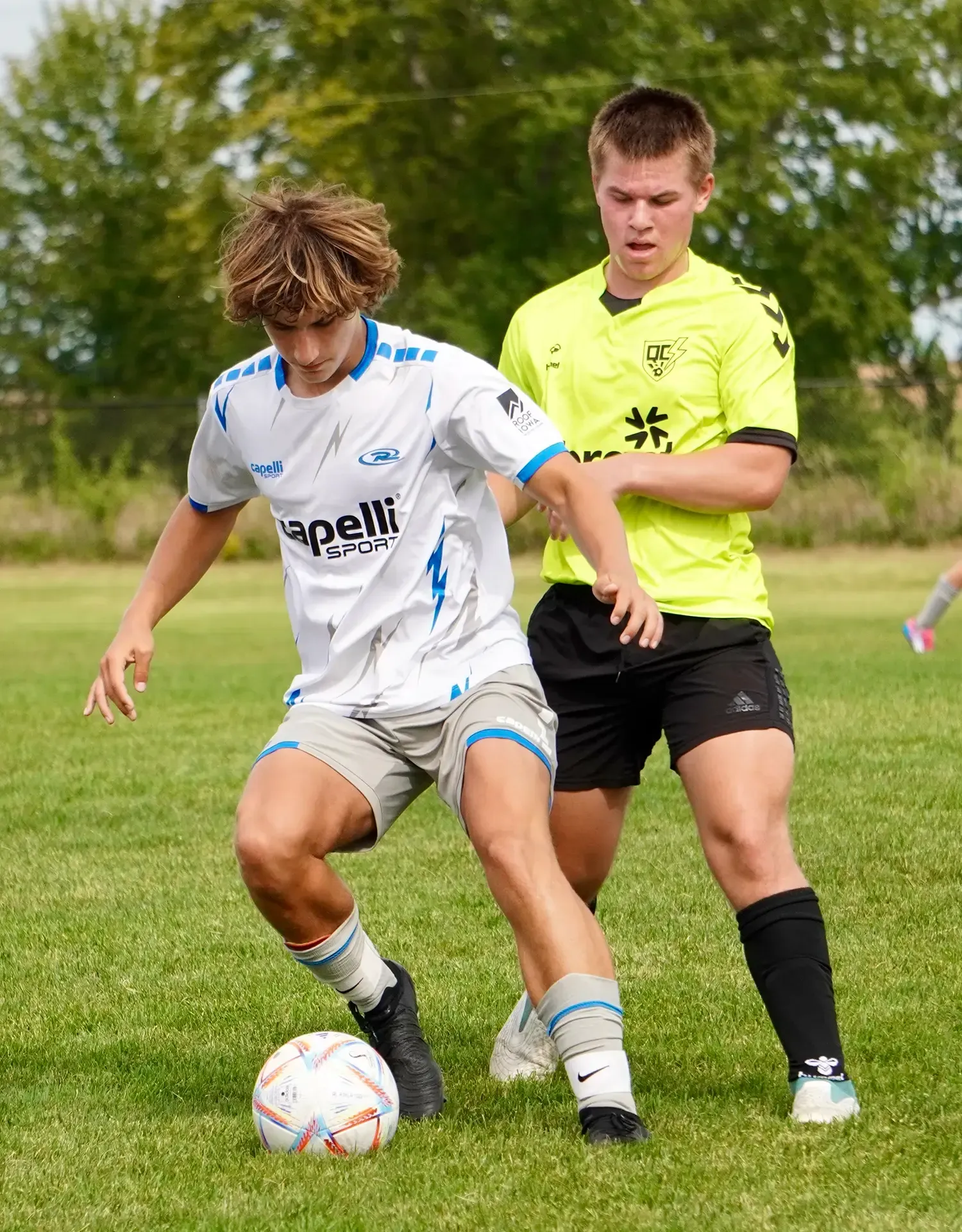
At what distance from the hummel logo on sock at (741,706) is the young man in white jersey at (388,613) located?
396 millimetres

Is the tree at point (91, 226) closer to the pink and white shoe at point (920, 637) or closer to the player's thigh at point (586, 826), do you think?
the pink and white shoe at point (920, 637)

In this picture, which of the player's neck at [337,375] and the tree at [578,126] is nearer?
the player's neck at [337,375]

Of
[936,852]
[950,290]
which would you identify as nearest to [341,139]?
[950,290]

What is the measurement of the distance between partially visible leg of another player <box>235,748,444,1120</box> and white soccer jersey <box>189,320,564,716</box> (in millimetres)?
238

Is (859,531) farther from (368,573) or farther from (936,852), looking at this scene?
(368,573)

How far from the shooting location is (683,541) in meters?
4.44

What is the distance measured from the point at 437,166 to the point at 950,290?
11.9m

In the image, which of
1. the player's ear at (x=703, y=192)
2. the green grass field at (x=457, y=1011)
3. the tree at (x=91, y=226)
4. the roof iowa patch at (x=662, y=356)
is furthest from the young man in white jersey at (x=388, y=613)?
the tree at (x=91, y=226)

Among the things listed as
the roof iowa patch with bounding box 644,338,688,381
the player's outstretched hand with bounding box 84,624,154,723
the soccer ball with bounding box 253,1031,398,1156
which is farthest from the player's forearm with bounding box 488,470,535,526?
the soccer ball with bounding box 253,1031,398,1156

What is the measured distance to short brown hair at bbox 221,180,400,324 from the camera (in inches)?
156

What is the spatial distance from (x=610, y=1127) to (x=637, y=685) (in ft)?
3.43

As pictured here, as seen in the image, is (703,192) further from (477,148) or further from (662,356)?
(477,148)

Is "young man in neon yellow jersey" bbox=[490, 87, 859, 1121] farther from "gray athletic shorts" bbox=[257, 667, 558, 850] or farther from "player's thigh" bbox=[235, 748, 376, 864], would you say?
"player's thigh" bbox=[235, 748, 376, 864]

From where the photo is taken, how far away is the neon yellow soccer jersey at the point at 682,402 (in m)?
4.40
